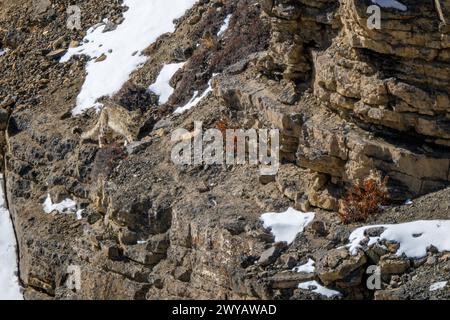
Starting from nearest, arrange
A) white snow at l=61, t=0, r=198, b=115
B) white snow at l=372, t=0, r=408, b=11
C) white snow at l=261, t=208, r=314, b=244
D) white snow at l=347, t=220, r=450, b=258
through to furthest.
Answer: white snow at l=347, t=220, r=450, b=258 < white snow at l=372, t=0, r=408, b=11 < white snow at l=261, t=208, r=314, b=244 < white snow at l=61, t=0, r=198, b=115

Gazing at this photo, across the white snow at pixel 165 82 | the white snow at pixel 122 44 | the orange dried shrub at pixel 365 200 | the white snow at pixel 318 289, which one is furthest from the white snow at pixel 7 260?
the orange dried shrub at pixel 365 200

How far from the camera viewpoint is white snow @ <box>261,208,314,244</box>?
24.7 metres

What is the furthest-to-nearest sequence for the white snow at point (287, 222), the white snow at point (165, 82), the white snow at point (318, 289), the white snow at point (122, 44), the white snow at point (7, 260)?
the white snow at point (122, 44) < the white snow at point (165, 82) < the white snow at point (7, 260) < the white snow at point (287, 222) < the white snow at point (318, 289)

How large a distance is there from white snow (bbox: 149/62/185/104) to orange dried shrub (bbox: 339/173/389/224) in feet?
29.3

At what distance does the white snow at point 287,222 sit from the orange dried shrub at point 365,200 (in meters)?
0.86

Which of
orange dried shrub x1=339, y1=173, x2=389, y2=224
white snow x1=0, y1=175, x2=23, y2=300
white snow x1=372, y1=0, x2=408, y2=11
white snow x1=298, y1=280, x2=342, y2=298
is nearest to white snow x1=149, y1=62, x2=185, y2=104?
white snow x1=0, y1=175, x2=23, y2=300

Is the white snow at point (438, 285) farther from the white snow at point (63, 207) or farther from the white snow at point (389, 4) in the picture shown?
the white snow at point (63, 207)

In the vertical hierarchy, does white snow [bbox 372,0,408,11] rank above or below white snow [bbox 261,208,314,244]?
above

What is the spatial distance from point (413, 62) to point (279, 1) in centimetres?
403

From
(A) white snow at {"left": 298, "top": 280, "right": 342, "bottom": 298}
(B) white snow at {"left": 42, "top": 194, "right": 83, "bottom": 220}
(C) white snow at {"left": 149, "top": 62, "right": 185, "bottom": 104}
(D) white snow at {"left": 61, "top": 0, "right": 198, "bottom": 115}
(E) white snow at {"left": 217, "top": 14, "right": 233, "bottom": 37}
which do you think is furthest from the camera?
(D) white snow at {"left": 61, "top": 0, "right": 198, "bottom": 115}

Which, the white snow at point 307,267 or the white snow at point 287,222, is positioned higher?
the white snow at point 307,267

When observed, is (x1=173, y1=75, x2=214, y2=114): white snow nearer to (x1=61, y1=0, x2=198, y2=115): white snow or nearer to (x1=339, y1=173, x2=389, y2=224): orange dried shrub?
(x1=61, y1=0, x2=198, y2=115): white snow

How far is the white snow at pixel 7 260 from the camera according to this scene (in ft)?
101

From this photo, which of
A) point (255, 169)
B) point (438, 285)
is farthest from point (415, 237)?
point (255, 169)
